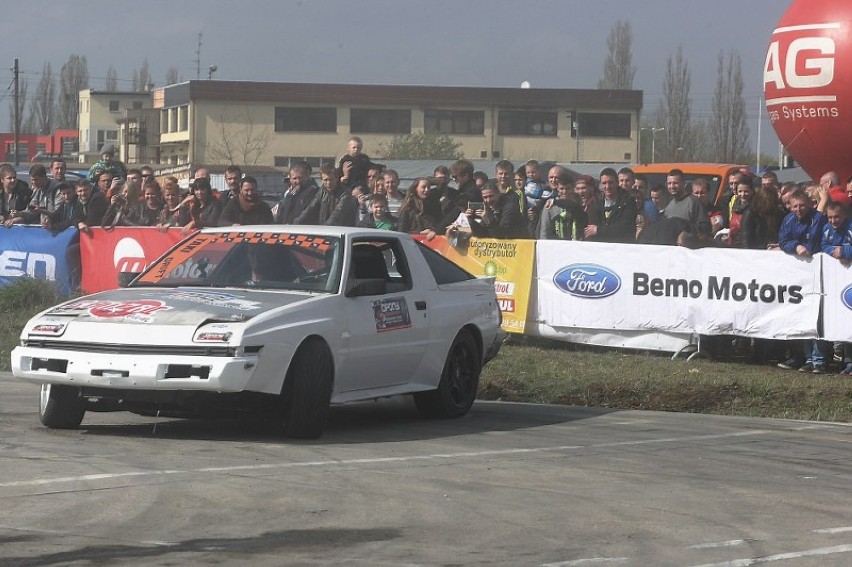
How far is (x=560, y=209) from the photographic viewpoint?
58.0 feet

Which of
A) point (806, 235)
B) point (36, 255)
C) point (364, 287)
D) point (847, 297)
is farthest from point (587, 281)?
point (36, 255)

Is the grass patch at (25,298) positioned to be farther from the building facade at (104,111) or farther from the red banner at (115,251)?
the building facade at (104,111)

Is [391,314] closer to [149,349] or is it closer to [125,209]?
[149,349]

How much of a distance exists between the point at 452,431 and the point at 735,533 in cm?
418

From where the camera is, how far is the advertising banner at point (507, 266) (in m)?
17.4

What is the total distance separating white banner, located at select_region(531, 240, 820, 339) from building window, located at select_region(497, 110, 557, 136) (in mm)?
78546

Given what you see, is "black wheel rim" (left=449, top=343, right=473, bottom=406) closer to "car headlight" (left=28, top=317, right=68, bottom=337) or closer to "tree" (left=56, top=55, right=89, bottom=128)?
"car headlight" (left=28, top=317, right=68, bottom=337)

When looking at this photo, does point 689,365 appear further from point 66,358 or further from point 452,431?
point 66,358

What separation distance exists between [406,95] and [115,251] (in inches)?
2994

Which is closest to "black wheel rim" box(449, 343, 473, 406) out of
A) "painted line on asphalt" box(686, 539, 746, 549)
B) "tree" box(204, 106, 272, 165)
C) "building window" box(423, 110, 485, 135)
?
"painted line on asphalt" box(686, 539, 746, 549)

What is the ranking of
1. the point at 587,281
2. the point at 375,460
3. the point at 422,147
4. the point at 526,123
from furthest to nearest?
the point at 526,123 → the point at 422,147 → the point at 587,281 → the point at 375,460

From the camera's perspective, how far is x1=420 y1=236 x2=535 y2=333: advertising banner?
1738 centimetres

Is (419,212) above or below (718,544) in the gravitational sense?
above

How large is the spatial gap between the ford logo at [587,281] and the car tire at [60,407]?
25.8ft
